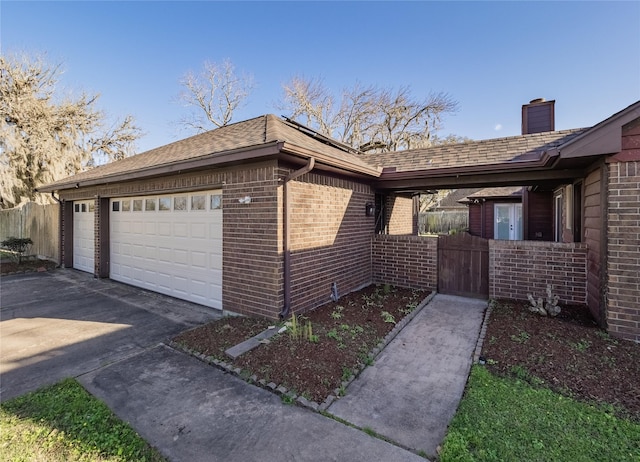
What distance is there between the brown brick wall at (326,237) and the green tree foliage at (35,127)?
1758cm

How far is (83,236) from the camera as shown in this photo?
10.3 metres

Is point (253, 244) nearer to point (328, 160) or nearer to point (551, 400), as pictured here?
point (328, 160)

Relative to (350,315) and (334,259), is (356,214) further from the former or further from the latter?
(350,315)

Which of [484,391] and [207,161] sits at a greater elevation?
[207,161]

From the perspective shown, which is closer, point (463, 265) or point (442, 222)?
point (463, 265)

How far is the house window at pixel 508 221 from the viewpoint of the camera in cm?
1591

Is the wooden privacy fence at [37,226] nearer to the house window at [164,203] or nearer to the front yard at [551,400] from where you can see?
the house window at [164,203]

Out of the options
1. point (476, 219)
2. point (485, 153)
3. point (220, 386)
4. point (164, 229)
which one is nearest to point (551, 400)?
point (220, 386)

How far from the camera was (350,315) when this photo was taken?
5.66 meters

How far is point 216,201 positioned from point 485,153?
627 centimetres

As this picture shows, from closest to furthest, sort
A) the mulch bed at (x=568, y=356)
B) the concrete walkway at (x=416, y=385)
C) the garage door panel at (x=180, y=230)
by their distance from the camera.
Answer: the concrete walkway at (x=416, y=385) < the mulch bed at (x=568, y=356) < the garage door panel at (x=180, y=230)

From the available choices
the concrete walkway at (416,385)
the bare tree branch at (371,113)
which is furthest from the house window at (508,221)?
the concrete walkway at (416,385)

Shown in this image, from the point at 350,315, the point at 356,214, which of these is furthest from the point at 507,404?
the point at 356,214

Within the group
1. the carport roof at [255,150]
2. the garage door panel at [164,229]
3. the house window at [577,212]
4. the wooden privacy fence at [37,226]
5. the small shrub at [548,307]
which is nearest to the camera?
the carport roof at [255,150]
